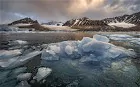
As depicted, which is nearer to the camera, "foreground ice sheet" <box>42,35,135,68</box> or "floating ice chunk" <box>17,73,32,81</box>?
"floating ice chunk" <box>17,73,32,81</box>

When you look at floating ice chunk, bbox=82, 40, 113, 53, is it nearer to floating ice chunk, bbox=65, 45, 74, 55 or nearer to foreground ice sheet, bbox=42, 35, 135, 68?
foreground ice sheet, bbox=42, 35, 135, 68

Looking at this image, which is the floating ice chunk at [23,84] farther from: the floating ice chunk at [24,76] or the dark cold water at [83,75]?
the floating ice chunk at [24,76]

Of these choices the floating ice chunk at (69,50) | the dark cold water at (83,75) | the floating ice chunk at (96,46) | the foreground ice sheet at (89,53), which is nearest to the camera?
the dark cold water at (83,75)

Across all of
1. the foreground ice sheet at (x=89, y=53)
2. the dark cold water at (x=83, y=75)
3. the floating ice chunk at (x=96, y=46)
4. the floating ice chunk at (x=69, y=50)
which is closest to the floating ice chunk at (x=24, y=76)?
the dark cold water at (x=83, y=75)

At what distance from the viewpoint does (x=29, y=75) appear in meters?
8.92

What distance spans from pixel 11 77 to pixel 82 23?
173146 millimetres

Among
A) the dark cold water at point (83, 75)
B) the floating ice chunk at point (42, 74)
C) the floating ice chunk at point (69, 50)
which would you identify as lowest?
the dark cold water at point (83, 75)

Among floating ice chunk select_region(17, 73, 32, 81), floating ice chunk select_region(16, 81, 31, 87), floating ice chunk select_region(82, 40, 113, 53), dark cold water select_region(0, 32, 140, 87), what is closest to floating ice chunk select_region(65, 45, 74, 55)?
floating ice chunk select_region(82, 40, 113, 53)

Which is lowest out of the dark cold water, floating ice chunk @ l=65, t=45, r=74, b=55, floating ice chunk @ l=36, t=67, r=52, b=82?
the dark cold water

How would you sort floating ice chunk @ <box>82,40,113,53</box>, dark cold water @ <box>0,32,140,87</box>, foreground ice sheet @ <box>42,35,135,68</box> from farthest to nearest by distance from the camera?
floating ice chunk @ <box>82,40,113,53</box> < foreground ice sheet @ <box>42,35,135,68</box> < dark cold water @ <box>0,32,140,87</box>

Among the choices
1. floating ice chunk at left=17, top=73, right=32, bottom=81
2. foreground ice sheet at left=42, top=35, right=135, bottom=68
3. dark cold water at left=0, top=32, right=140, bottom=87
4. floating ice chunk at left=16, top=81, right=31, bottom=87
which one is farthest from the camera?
foreground ice sheet at left=42, top=35, right=135, bottom=68

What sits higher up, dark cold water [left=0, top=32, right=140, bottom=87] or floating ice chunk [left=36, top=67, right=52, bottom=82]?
floating ice chunk [left=36, top=67, right=52, bottom=82]

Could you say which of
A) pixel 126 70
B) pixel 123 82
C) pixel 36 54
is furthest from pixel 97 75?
pixel 36 54

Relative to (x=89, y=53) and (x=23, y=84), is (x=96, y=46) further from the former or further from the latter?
(x=23, y=84)
